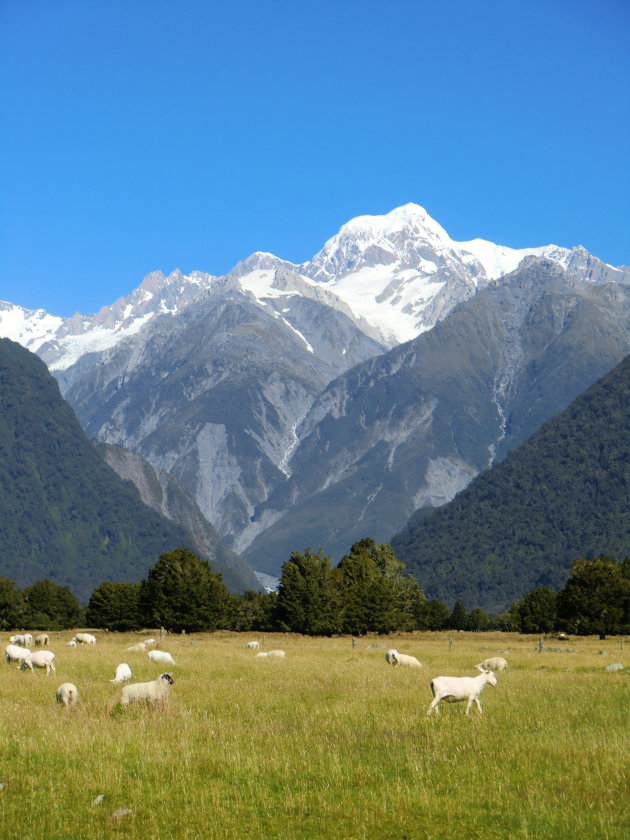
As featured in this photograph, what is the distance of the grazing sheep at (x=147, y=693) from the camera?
96.1 ft

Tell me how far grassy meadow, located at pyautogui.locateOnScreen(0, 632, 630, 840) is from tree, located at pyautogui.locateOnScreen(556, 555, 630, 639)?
226 ft

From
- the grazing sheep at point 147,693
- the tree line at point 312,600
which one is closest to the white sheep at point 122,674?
the grazing sheep at point 147,693

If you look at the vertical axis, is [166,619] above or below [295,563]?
below

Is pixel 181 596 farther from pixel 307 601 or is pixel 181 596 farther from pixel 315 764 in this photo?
pixel 315 764

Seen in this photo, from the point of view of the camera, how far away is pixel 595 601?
100875 millimetres

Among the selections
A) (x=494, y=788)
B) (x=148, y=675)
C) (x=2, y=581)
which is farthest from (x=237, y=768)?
(x=2, y=581)

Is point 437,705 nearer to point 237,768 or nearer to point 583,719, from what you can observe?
point 583,719

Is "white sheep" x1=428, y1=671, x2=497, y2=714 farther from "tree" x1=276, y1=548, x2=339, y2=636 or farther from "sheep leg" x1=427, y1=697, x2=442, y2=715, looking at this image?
"tree" x1=276, y1=548, x2=339, y2=636

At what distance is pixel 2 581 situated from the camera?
487ft

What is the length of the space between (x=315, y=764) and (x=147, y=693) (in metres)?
9.99

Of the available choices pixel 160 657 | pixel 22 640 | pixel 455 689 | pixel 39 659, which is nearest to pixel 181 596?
pixel 22 640

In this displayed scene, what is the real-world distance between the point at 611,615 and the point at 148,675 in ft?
243

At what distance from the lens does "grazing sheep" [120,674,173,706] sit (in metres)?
29.3

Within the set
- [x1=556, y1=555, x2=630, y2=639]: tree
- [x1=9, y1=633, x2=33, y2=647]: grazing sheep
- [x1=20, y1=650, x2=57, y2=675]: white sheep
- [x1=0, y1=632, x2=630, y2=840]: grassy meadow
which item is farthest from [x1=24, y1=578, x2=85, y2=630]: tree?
[x1=0, y1=632, x2=630, y2=840]: grassy meadow
